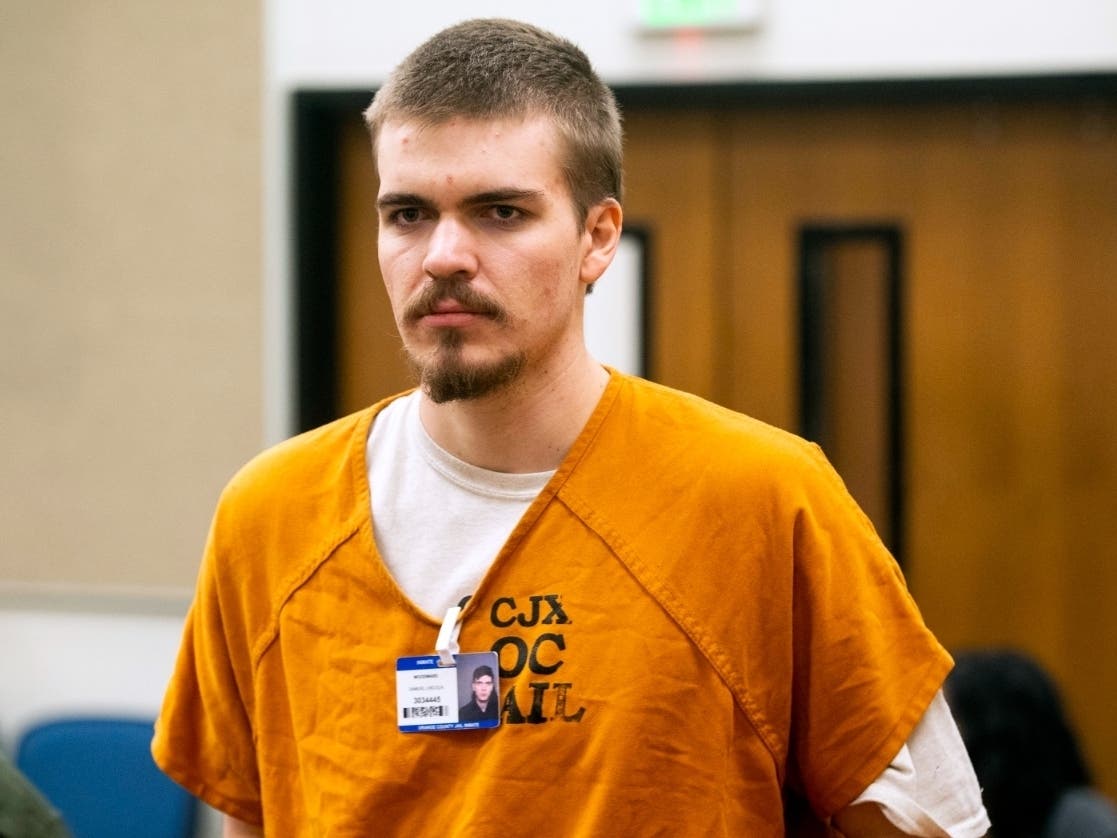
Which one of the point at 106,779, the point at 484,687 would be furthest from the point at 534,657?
the point at 106,779

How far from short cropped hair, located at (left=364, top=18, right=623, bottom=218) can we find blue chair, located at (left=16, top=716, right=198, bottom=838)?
2.04m

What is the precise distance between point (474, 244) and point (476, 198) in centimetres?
4

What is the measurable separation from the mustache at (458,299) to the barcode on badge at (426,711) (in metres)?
0.37

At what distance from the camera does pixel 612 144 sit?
1354mm

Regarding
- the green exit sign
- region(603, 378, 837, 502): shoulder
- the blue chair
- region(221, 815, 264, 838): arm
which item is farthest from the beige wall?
region(603, 378, 837, 502): shoulder

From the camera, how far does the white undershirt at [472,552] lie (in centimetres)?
129

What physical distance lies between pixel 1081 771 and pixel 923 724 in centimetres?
135

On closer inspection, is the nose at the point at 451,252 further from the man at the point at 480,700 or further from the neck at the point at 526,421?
the man at the point at 480,700

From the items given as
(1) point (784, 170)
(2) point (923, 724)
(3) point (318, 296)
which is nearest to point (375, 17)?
(3) point (318, 296)

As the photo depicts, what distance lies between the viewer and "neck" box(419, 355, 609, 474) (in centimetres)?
134

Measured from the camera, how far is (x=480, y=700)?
50.6 inches

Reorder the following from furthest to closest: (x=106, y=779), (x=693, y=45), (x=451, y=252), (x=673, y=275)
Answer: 1. (x=673, y=275)
2. (x=693, y=45)
3. (x=106, y=779)
4. (x=451, y=252)

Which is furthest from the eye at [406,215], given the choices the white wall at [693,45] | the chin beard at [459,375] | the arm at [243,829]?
the white wall at [693,45]

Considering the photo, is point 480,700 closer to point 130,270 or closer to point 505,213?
point 505,213
